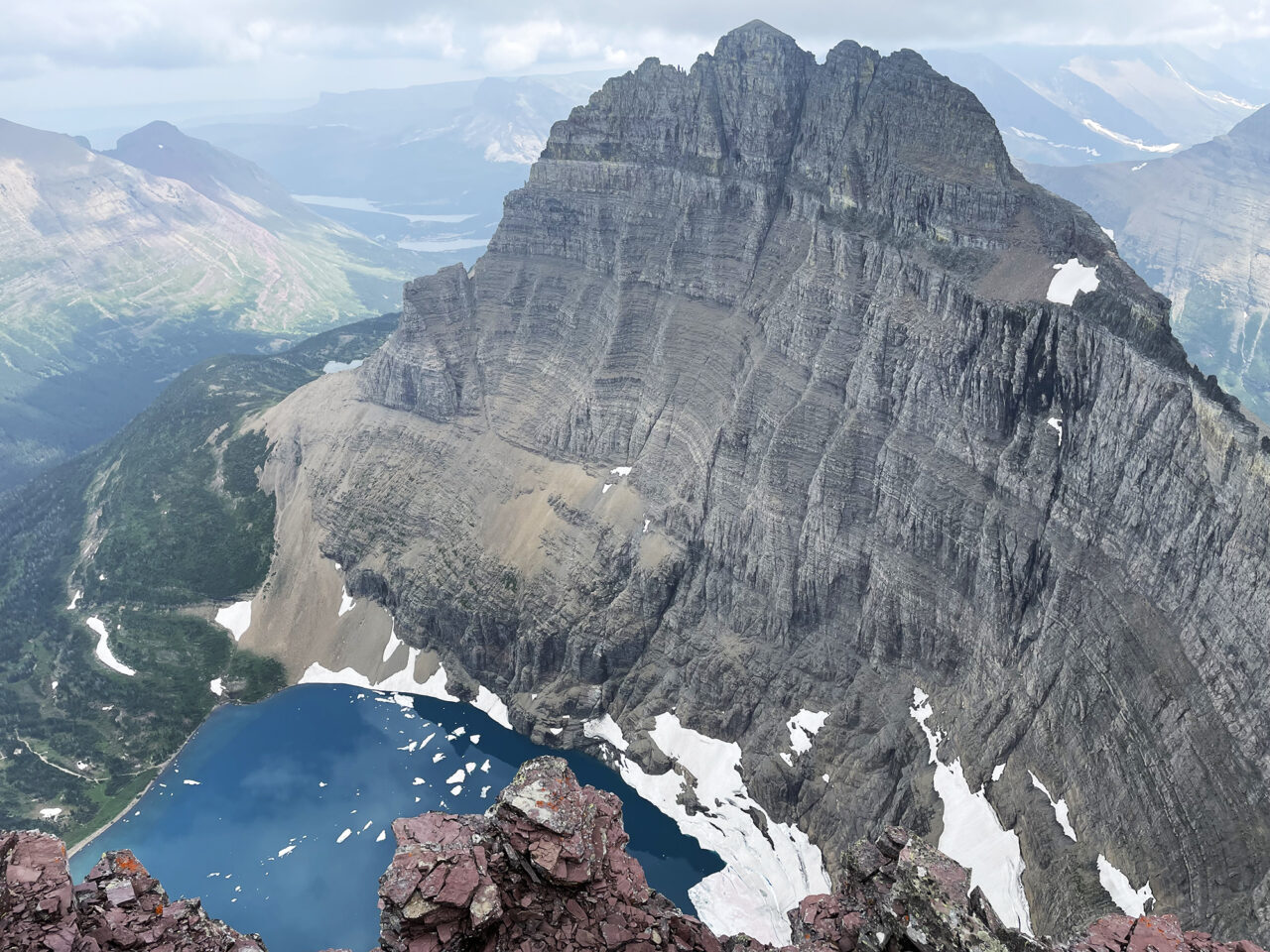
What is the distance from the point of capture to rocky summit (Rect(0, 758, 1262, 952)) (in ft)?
121

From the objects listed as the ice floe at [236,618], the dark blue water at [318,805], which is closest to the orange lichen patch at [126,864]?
the dark blue water at [318,805]

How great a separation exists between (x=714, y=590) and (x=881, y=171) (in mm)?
60710

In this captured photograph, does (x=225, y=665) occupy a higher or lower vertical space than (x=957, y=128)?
lower

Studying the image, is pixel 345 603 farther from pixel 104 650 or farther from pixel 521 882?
pixel 521 882

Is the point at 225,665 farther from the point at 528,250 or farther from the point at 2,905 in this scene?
the point at 2,905

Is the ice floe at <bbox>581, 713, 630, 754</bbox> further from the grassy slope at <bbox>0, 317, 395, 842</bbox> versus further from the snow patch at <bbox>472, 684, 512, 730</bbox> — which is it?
the grassy slope at <bbox>0, 317, 395, 842</bbox>

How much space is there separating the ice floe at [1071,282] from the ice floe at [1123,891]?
55.2 m

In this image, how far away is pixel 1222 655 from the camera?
74562 mm

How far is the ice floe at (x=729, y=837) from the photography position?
325ft

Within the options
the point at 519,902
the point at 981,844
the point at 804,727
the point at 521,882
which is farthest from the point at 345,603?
the point at 519,902

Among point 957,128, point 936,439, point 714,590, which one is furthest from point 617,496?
point 957,128

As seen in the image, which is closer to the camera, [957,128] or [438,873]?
[438,873]

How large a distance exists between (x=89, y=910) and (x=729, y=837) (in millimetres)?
83433

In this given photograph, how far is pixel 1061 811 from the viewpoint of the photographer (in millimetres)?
85688
